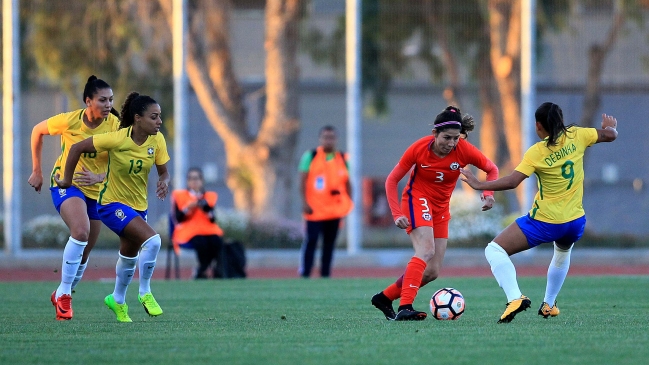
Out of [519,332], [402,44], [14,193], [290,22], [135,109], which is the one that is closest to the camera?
[519,332]

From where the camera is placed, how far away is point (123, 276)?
899 cm

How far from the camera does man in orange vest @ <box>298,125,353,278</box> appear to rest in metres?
15.2

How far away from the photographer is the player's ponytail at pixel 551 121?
8305 mm

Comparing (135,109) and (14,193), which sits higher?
(135,109)

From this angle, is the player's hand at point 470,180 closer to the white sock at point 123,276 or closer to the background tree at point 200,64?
the white sock at point 123,276

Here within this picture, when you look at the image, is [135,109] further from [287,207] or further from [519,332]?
[287,207]

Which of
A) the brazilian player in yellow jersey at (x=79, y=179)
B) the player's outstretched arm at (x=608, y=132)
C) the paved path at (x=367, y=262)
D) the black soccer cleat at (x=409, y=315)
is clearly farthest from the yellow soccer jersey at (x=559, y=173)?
the paved path at (x=367, y=262)

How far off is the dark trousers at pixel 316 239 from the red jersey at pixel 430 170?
6.39 m

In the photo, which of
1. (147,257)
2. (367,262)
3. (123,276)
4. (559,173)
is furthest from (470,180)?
(367,262)

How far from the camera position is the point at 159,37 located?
21219 millimetres

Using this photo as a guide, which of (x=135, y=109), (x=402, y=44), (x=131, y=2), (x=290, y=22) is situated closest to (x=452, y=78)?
(x=402, y=44)

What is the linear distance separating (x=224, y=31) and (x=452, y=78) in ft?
16.8

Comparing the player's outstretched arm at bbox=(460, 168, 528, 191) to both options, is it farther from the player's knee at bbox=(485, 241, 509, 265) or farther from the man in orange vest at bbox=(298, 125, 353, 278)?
the man in orange vest at bbox=(298, 125, 353, 278)


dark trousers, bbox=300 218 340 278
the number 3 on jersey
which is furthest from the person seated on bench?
the number 3 on jersey
